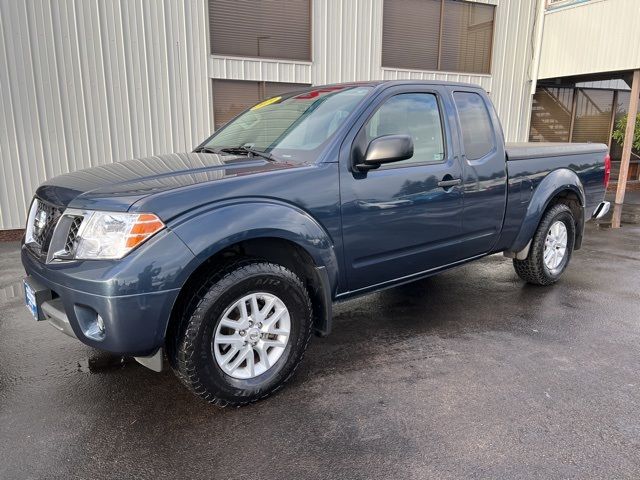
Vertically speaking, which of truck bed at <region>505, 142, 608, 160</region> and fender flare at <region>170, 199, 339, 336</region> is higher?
truck bed at <region>505, 142, 608, 160</region>

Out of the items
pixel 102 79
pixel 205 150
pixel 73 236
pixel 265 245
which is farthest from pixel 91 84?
pixel 265 245

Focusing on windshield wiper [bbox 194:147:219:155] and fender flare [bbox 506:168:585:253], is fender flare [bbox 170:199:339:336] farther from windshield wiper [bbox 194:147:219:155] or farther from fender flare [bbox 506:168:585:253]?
fender flare [bbox 506:168:585:253]

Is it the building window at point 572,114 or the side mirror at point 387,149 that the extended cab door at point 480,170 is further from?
the building window at point 572,114

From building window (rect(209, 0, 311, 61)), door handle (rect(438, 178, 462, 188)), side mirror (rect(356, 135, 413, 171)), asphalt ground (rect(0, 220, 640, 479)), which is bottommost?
asphalt ground (rect(0, 220, 640, 479))

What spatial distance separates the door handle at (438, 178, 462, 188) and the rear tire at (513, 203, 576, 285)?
1.42 m

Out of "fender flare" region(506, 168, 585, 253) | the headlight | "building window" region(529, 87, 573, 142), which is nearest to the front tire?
the headlight

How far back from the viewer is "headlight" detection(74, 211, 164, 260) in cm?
229

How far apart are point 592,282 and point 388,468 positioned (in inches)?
153

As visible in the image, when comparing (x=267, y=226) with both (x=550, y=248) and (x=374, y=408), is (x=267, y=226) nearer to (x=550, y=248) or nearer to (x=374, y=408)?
(x=374, y=408)

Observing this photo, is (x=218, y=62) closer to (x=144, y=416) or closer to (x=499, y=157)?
(x=499, y=157)

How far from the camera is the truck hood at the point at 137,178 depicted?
242 centimetres

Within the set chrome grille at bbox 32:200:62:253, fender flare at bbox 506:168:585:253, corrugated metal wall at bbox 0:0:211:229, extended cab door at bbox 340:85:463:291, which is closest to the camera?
chrome grille at bbox 32:200:62:253

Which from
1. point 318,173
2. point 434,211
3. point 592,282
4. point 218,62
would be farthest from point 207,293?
point 218,62

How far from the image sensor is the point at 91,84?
717cm
